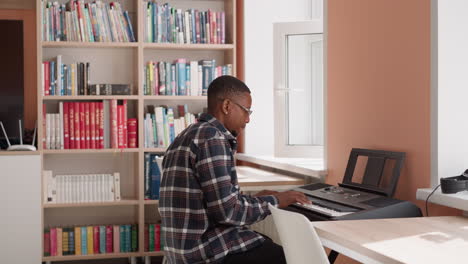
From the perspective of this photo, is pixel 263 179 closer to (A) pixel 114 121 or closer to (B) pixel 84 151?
(A) pixel 114 121

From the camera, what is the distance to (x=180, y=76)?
181 inches

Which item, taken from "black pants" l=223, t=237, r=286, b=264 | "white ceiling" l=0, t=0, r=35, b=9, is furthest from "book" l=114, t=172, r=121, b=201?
"black pants" l=223, t=237, r=286, b=264

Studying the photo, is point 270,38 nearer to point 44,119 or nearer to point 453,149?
point 44,119

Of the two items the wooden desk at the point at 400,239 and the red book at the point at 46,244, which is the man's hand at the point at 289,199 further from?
the red book at the point at 46,244

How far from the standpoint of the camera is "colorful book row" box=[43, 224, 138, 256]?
445 cm

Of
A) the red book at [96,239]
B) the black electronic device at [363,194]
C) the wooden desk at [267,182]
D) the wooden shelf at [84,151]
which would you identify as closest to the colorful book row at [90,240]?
the red book at [96,239]

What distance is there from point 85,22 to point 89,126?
726 mm

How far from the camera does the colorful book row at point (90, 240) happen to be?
14.6ft

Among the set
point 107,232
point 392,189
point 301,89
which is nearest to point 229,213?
point 392,189

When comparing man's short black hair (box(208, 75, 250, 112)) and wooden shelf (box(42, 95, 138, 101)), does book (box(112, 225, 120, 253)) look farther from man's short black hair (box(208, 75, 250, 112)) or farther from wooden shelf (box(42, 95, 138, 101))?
man's short black hair (box(208, 75, 250, 112))

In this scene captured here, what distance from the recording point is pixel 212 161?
217cm

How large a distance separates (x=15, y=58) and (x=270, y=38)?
186 cm

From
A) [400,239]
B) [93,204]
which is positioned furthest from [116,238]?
[400,239]

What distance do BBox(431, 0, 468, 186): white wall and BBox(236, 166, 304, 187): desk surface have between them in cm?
134
